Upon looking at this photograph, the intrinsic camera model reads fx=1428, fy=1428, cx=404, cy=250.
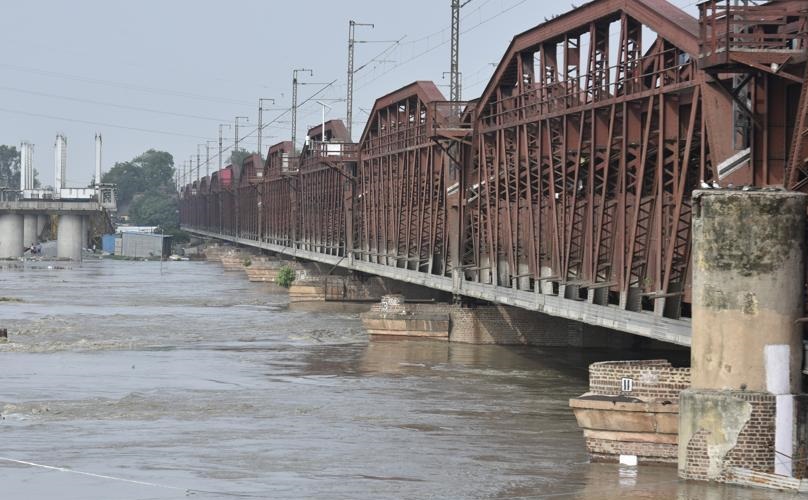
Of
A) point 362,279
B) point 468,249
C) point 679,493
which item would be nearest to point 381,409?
point 679,493

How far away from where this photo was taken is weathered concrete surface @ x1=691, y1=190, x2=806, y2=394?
25000 millimetres

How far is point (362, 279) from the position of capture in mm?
91000

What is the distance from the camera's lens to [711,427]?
2525 cm

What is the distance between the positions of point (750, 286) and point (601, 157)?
52.0 ft

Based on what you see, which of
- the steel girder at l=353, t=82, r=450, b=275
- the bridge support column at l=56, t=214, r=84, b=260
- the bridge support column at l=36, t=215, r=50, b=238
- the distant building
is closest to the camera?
the steel girder at l=353, t=82, r=450, b=275

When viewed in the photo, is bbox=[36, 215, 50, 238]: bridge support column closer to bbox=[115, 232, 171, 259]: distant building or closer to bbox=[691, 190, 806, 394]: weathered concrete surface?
bbox=[115, 232, 171, 259]: distant building

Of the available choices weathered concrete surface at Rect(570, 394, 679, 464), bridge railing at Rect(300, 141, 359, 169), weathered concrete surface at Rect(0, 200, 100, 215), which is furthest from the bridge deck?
weathered concrete surface at Rect(0, 200, 100, 215)

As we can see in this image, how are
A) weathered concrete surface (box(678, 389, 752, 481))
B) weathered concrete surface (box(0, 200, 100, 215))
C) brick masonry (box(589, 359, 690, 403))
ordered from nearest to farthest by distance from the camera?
1. weathered concrete surface (box(678, 389, 752, 481))
2. brick masonry (box(589, 359, 690, 403))
3. weathered concrete surface (box(0, 200, 100, 215))

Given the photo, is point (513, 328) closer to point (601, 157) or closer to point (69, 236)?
point (601, 157)

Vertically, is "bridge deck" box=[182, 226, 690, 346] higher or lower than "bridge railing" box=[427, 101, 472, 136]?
lower

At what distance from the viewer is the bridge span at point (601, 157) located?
92.5ft

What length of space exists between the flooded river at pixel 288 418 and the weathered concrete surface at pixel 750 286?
216 cm

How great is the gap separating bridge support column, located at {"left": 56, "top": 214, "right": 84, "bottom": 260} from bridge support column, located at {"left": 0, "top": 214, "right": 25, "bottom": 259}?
18.4 feet

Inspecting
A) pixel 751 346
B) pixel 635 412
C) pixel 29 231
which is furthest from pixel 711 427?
pixel 29 231
